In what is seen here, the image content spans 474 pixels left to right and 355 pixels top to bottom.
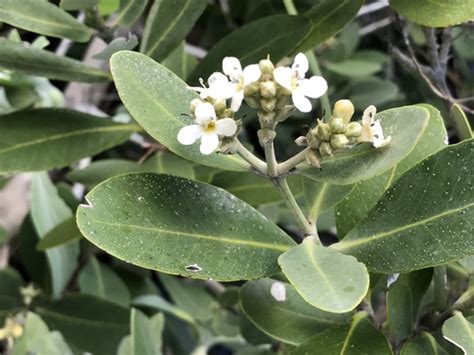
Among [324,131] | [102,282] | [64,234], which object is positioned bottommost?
[102,282]

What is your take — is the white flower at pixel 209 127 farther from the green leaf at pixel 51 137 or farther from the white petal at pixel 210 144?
the green leaf at pixel 51 137

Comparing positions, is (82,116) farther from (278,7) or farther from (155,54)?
(278,7)

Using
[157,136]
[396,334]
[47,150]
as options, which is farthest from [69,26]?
[396,334]

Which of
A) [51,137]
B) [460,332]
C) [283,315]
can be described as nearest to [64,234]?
[51,137]

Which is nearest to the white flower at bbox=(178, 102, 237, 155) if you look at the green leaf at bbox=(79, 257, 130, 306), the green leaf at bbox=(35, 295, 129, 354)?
the green leaf at bbox=(35, 295, 129, 354)

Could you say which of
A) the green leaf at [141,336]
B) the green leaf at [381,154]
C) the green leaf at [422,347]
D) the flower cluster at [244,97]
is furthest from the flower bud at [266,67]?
the green leaf at [141,336]

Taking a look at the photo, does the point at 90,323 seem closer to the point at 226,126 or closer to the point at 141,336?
the point at 141,336
